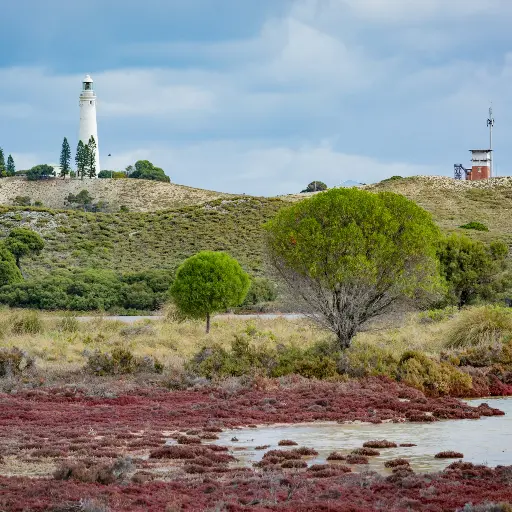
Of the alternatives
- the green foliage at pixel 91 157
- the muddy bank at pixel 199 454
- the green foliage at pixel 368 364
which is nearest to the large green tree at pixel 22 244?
the green foliage at pixel 91 157

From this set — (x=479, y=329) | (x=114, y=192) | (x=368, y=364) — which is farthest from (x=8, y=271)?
(x=114, y=192)

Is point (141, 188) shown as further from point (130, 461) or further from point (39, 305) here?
point (130, 461)

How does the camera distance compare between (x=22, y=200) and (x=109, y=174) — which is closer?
(x=22, y=200)

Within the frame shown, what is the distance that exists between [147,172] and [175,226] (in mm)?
40750

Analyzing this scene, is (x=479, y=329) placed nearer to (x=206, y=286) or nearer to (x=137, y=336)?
(x=206, y=286)

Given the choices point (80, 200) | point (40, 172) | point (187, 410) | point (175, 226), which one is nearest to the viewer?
point (187, 410)

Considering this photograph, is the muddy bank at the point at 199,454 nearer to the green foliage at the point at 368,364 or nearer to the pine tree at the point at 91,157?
the green foliage at the point at 368,364

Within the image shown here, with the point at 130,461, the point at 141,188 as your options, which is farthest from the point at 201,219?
the point at 130,461

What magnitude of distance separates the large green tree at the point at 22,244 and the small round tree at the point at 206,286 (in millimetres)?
30857

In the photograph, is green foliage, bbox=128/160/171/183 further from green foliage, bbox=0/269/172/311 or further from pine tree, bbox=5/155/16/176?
green foliage, bbox=0/269/172/311

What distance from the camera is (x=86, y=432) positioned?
631 inches

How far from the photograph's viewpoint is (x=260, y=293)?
53.2 m

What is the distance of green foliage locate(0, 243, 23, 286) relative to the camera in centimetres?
5512

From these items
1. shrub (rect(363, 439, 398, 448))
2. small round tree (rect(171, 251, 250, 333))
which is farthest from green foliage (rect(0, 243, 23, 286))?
shrub (rect(363, 439, 398, 448))
